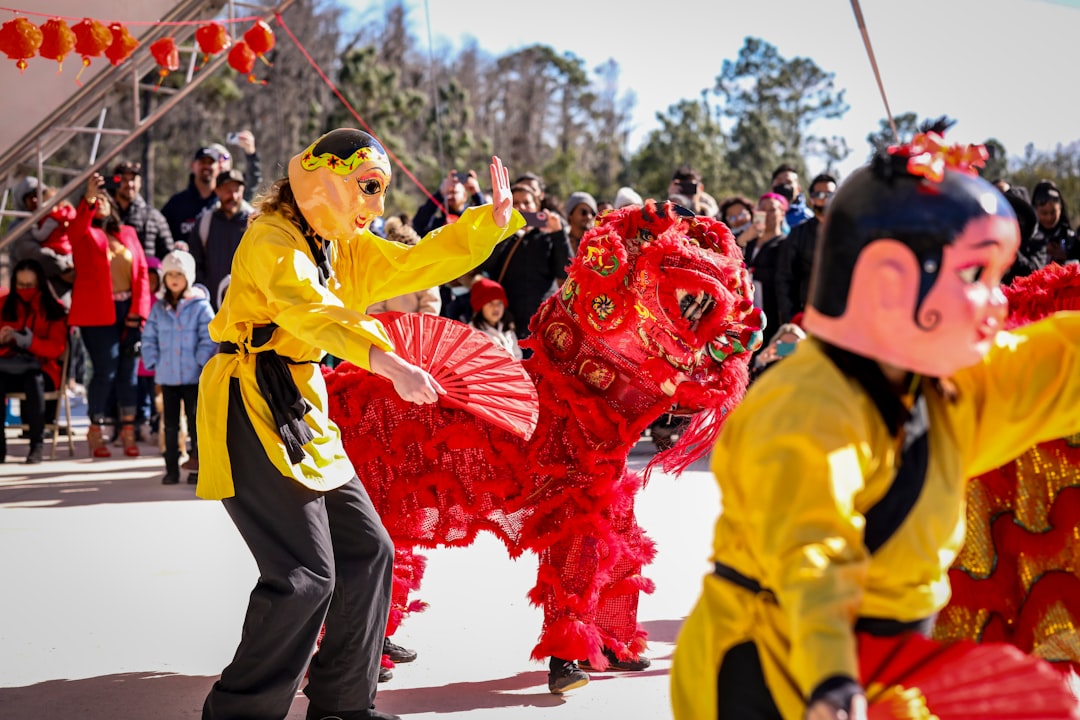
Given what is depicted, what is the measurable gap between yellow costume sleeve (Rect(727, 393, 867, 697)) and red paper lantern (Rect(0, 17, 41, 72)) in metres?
6.70

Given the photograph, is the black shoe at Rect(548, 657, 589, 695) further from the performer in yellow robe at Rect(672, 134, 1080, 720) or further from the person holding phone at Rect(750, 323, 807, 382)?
the person holding phone at Rect(750, 323, 807, 382)

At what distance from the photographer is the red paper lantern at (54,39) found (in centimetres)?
749

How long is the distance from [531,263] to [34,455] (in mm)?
3539

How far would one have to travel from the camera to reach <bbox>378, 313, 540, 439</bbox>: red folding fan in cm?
357

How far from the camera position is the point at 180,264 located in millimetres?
7238

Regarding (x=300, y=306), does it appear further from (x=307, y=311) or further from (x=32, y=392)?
(x=32, y=392)

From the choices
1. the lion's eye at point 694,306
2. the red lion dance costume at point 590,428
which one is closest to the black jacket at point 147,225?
the red lion dance costume at point 590,428

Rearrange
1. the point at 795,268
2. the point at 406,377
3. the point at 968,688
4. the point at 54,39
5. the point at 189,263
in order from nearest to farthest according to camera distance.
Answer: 1. the point at 968,688
2. the point at 406,377
3. the point at 189,263
4. the point at 54,39
5. the point at 795,268

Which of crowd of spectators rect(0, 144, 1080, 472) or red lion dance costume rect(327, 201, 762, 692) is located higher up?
crowd of spectators rect(0, 144, 1080, 472)

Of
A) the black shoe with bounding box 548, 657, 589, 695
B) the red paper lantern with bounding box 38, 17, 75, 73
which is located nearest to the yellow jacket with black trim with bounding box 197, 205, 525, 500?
the black shoe with bounding box 548, 657, 589, 695

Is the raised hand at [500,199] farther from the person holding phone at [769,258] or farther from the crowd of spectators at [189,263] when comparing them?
the person holding phone at [769,258]

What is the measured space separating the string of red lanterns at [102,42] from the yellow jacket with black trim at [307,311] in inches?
188

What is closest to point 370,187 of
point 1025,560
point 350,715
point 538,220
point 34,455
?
point 350,715

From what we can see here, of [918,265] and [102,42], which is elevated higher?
[102,42]
